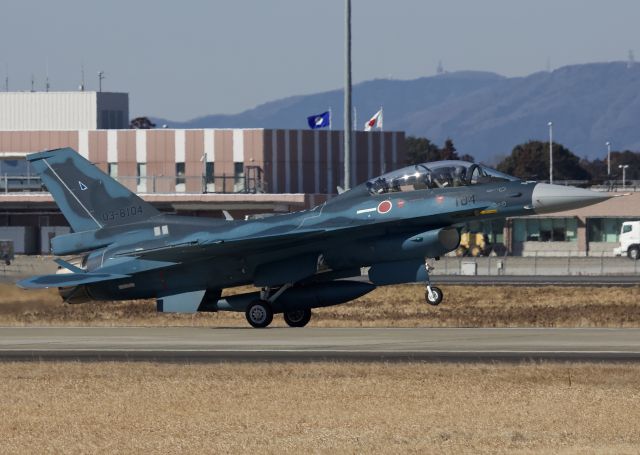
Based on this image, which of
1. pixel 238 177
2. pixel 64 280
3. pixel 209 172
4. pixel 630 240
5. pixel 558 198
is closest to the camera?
pixel 558 198

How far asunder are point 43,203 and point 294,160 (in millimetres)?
15209

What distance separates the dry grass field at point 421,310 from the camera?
111 feet

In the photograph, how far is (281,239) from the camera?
101 ft

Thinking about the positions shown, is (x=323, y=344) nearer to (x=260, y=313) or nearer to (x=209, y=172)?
(x=260, y=313)

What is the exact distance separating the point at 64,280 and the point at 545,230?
6508 cm

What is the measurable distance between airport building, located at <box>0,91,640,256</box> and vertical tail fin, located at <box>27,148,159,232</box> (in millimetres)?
45066

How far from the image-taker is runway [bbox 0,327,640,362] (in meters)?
24.6

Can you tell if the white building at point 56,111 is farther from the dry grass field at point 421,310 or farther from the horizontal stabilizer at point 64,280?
the horizontal stabilizer at point 64,280

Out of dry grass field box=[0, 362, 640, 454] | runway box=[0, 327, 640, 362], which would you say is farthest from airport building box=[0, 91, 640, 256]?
dry grass field box=[0, 362, 640, 454]

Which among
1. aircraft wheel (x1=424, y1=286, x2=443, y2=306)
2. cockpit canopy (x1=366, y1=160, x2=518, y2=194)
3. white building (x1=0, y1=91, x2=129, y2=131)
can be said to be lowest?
aircraft wheel (x1=424, y1=286, x2=443, y2=306)

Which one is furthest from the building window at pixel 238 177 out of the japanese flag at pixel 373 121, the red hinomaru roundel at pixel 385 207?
the red hinomaru roundel at pixel 385 207

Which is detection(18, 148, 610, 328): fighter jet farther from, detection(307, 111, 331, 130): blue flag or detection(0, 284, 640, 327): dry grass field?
detection(307, 111, 331, 130): blue flag

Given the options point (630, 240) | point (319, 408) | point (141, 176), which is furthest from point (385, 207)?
point (141, 176)

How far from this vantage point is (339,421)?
16.5 metres
